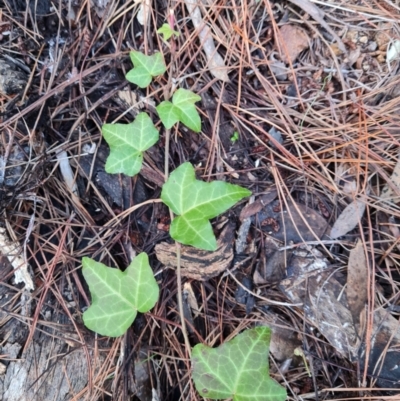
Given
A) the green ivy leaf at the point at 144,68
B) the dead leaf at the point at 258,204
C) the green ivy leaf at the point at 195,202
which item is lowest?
the dead leaf at the point at 258,204

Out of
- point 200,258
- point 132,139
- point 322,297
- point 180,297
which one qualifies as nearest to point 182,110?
point 132,139

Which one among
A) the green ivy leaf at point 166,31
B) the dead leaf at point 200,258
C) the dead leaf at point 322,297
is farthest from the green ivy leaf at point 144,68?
the dead leaf at point 322,297

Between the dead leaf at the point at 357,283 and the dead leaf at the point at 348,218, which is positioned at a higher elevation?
the dead leaf at the point at 348,218

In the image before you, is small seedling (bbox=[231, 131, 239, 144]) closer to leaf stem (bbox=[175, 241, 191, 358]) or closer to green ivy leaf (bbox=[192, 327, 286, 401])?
leaf stem (bbox=[175, 241, 191, 358])

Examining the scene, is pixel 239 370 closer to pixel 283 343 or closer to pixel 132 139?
pixel 283 343

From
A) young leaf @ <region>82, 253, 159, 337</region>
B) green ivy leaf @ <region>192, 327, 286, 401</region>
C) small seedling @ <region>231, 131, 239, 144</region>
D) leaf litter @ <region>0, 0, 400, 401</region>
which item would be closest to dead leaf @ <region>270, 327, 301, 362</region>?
leaf litter @ <region>0, 0, 400, 401</region>

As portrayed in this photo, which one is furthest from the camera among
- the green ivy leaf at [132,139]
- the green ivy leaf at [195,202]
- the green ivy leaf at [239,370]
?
the green ivy leaf at [132,139]

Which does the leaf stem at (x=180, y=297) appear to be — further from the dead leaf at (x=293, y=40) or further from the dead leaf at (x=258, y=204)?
the dead leaf at (x=293, y=40)
